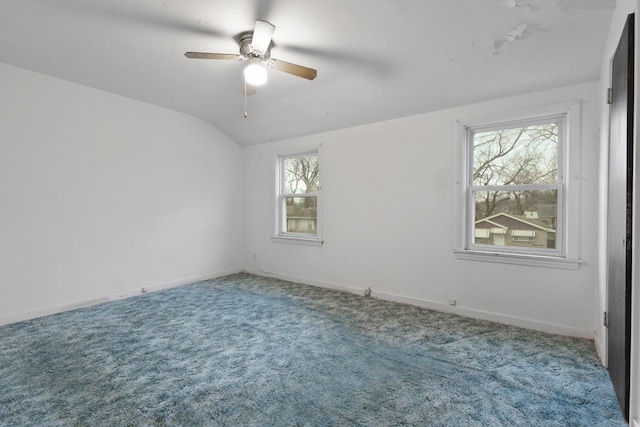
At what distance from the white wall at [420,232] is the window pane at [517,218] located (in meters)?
0.25

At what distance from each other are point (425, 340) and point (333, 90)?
256cm

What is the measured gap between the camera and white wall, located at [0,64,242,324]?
304 cm

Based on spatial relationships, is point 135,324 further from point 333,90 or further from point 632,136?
point 632,136

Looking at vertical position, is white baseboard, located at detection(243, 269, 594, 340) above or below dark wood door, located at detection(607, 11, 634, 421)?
below

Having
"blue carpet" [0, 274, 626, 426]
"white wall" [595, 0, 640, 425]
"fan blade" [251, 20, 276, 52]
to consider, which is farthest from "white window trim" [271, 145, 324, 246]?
"white wall" [595, 0, 640, 425]

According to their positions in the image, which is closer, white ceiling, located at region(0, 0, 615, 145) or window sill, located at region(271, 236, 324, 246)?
white ceiling, located at region(0, 0, 615, 145)

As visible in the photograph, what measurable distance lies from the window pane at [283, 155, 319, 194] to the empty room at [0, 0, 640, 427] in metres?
0.04

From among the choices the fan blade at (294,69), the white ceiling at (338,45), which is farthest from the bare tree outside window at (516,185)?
the fan blade at (294,69)

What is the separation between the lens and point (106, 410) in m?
1.71

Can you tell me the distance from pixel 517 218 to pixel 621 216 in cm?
141

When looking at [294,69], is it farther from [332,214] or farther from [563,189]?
[563,189]

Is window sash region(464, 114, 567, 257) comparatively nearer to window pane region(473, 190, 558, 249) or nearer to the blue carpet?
window pane region(473, 190, 558, 249)

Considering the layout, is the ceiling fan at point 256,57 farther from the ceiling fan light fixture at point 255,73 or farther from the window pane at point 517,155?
the window pane at point 517,155

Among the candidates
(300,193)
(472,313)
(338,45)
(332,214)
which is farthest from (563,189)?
(300,193)
